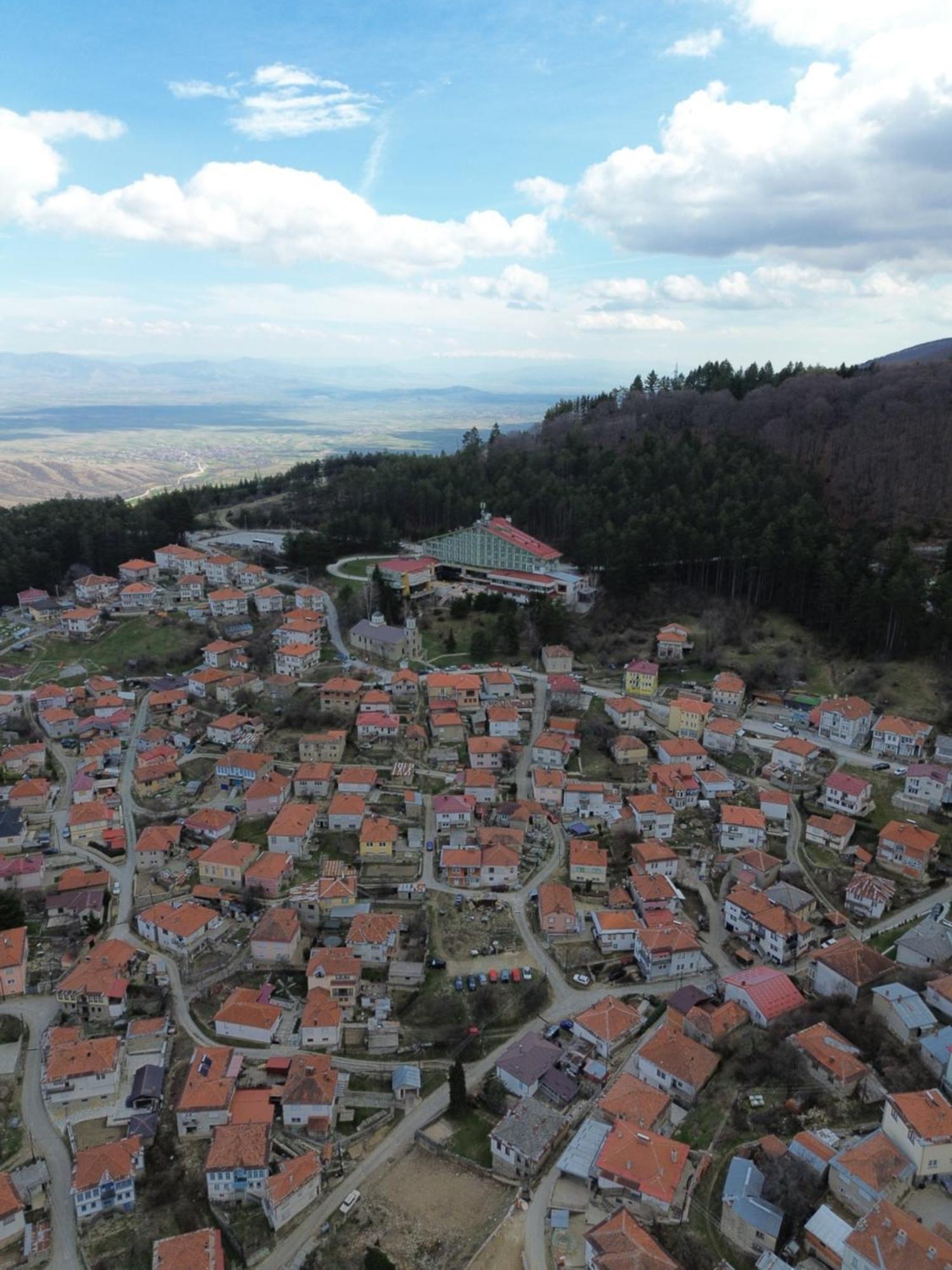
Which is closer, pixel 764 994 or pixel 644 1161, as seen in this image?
pixel 644 1161

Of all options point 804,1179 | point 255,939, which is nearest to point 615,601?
point 255,939

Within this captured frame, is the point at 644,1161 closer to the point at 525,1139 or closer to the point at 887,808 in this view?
the point at 525,1139

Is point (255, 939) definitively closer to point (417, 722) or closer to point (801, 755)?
point (417, 722)

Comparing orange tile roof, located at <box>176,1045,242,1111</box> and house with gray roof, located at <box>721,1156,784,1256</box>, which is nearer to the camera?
house with gray roof, located at <box>721,1156,784,1256</box>

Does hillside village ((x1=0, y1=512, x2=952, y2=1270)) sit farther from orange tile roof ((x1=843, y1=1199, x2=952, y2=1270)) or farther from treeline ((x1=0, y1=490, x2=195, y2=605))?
treeline ((x1=0, y1=490, x2=195, y2=605))

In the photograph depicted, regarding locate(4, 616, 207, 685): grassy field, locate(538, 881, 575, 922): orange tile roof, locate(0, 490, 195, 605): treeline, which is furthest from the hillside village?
locate(0, 490, 195, 605): treeline

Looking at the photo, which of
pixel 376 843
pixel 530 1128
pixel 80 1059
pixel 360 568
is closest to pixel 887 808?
pixel 376 843
